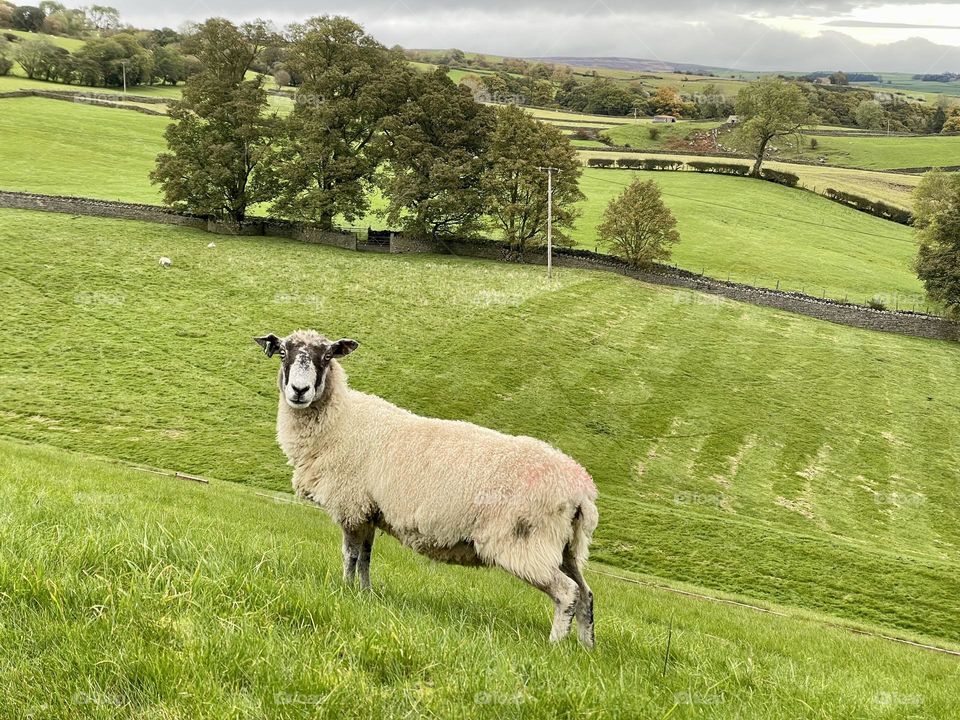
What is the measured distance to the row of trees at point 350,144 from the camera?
52.5m

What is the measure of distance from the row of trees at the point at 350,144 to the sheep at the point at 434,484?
4717 cm

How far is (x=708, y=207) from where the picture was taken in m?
→ 83.1

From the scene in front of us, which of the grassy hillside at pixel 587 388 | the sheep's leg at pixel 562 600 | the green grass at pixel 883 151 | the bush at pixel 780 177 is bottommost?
the grassy hillside at pixel 587 388

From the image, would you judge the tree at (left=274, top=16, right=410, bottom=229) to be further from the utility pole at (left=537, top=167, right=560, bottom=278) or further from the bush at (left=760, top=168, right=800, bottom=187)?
the bush at (left=760, top=168, right=800, bottom=187)

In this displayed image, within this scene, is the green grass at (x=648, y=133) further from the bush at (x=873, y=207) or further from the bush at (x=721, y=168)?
the bush at (x=873, y=207)

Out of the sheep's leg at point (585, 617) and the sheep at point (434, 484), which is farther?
the sheep at point (434, 484)

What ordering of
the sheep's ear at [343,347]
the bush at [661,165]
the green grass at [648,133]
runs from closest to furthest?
the sheep's ear at [343,347], the bush at [661,165], the green grass at [648,133]

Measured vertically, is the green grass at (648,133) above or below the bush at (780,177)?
above

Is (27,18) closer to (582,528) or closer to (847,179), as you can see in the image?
(847,179)

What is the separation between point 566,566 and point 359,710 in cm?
420

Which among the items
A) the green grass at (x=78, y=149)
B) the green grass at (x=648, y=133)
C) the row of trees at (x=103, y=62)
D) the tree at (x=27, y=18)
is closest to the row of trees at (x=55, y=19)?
the tree at (x=27, y=18)

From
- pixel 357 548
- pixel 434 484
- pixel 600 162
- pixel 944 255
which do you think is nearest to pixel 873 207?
pixel 600 162

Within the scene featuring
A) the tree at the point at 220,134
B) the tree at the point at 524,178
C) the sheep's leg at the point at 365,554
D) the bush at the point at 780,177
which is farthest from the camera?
the bush at the point at 780,177

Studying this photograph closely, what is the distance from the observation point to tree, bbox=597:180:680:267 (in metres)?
54.4
